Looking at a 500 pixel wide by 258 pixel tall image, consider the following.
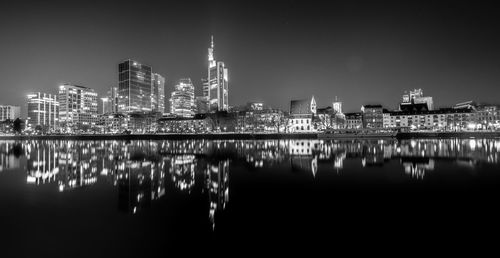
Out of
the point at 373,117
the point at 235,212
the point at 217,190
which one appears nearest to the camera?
the point at 235,212

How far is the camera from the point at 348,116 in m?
151

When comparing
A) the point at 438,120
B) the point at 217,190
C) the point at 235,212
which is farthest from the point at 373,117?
the point at 235,212

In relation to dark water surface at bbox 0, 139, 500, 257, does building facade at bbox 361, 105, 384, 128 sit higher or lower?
higher

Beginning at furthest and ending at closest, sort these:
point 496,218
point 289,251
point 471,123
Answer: point 471,123 < point 496,218 < point 289,251

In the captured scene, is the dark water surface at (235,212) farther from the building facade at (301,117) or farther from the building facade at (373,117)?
the building facade at (373,117)

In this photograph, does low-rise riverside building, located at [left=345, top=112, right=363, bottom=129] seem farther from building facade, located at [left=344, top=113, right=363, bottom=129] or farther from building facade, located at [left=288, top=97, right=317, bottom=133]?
building facade, located at [left=288, top=97, right=317, bottom=133]

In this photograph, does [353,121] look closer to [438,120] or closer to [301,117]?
[438,120]

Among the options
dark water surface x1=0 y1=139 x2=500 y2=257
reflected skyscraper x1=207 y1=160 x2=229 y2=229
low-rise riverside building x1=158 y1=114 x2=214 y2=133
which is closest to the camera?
dark water surface x1=0 y1=139 x2=500 y2=257

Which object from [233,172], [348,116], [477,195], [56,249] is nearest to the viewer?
[56,249]

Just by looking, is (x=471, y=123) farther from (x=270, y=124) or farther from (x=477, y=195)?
(x=477, y=195)

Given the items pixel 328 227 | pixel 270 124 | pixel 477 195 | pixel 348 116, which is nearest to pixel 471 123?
pixel 348 116

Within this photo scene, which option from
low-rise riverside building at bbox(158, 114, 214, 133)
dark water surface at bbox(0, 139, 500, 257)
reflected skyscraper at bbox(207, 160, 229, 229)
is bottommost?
dark water surface at bbox(0, 139, 500, 257)

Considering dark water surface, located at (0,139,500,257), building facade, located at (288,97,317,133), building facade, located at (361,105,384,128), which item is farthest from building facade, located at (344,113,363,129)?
dark water surface, located at (0,139,500,257)

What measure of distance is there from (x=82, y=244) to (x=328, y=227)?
6.39 m
